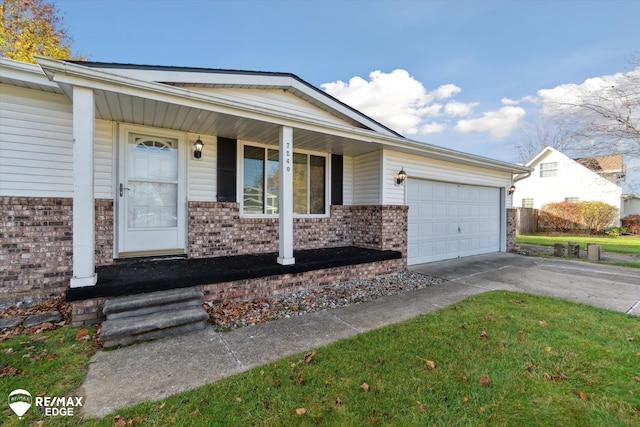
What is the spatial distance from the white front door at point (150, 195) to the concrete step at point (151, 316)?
6.01 feet

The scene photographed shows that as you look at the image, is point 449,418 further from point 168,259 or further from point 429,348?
point 168,259

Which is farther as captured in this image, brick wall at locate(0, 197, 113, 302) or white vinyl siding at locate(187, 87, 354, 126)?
white vinyl siding at locate(187, 87, 354, 126)

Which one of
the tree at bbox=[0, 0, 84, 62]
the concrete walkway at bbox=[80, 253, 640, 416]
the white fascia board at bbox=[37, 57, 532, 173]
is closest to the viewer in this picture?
the concrete walkway at bbox=[80, 253, 640, 416]

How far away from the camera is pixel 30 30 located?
11.6 m

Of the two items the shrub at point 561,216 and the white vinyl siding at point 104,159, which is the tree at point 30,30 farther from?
the shrub at point 561,216

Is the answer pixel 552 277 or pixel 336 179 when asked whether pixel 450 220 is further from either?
pixel 336 179

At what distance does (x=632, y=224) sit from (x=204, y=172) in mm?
24931

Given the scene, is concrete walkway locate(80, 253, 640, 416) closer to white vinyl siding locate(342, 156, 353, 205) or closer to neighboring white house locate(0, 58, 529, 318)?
neighboring white house locate(0, 58, 529, 318)

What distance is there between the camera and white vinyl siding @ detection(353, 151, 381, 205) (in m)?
6.89

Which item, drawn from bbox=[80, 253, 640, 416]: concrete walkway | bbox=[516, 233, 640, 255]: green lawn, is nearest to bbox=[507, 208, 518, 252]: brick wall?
bbox=[516, 233, 640, 255]: green lawn

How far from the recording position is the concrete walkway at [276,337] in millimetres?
2398

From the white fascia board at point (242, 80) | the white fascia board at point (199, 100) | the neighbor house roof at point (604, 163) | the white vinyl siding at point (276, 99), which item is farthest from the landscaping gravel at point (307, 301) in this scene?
the neighbor house roof at point (604, 163)

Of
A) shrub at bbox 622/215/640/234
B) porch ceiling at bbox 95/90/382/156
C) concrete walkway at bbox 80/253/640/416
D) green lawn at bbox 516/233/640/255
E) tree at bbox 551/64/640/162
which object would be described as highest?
tree at bbox 551/64/640/162

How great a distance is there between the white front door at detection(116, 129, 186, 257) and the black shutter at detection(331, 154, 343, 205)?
11.6 feet
